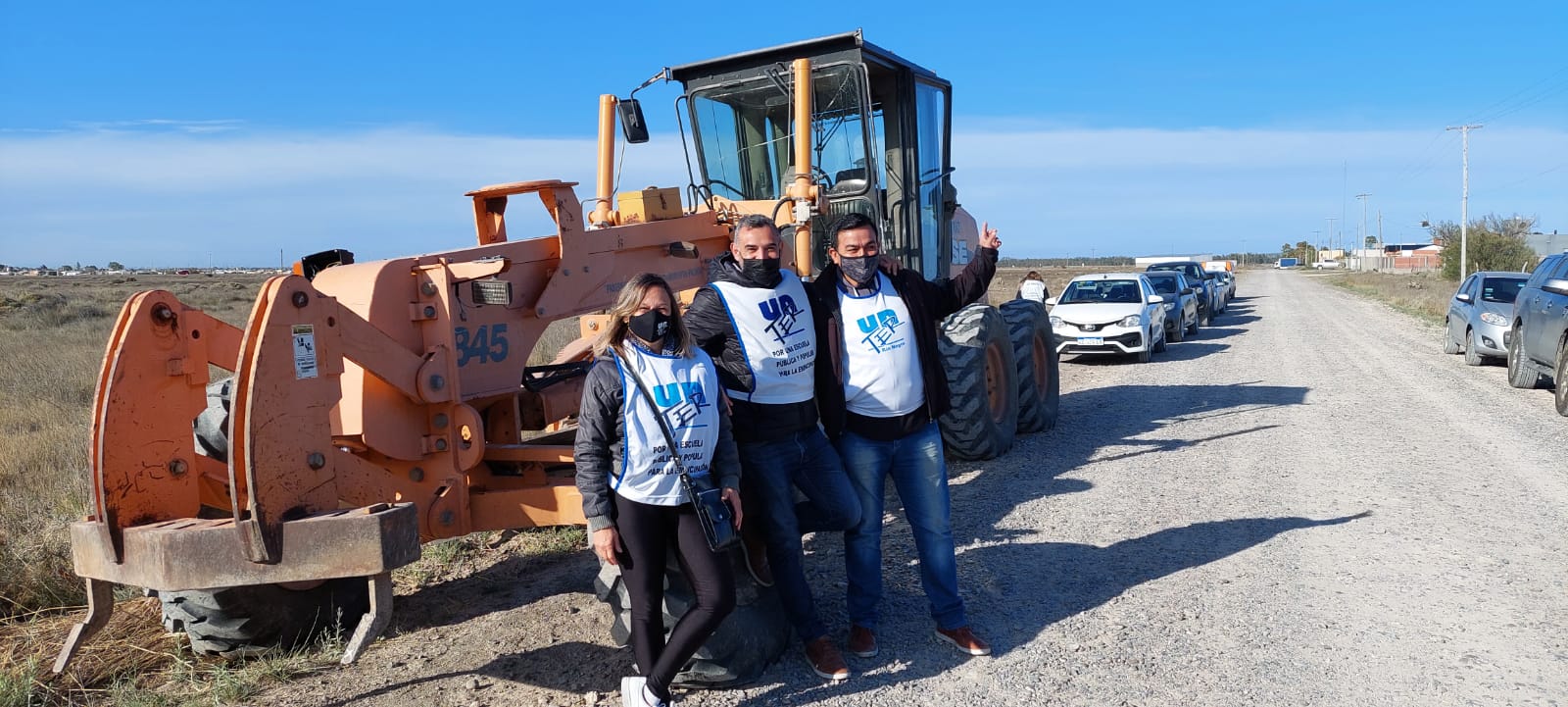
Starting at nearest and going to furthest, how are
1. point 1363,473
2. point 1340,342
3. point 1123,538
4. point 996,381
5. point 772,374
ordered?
point 772,374 → point 1123,538 → point 1363,473 → point 996,381 → point 1340,342

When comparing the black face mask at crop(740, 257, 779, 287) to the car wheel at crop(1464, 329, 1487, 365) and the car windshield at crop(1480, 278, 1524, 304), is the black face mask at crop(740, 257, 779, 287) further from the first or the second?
the car windshield at crop(1480, 278, 1524, 304)

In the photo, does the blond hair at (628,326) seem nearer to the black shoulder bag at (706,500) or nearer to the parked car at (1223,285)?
the black shoulder bag at (706,500)

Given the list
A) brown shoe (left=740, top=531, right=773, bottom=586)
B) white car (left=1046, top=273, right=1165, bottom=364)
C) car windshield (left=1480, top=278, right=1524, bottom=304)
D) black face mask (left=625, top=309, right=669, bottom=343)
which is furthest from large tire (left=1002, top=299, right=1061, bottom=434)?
car windshield (left=1480, top=278, right=1524, bottom=304)

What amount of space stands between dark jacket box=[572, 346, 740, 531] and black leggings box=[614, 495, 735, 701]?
78 millimetres

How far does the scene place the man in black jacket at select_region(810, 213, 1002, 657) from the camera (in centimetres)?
451

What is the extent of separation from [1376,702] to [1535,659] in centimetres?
89

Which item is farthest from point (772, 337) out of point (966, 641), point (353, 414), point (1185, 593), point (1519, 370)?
point (1519, 370)

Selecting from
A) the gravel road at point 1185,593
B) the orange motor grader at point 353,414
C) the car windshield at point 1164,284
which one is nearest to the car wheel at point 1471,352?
the gravel road at point 1185,593

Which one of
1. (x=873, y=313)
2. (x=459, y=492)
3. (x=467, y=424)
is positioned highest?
(x=873, y=313)

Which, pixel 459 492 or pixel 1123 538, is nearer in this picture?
pixel 459 492

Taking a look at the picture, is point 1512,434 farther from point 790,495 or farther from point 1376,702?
point 790,495

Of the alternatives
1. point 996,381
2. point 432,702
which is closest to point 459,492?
point 432,702

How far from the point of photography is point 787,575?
14.6ft

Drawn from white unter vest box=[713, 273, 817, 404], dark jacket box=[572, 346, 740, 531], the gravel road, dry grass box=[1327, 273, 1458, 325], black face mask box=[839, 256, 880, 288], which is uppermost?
black face mask box=[839, 256, 880, 288]
